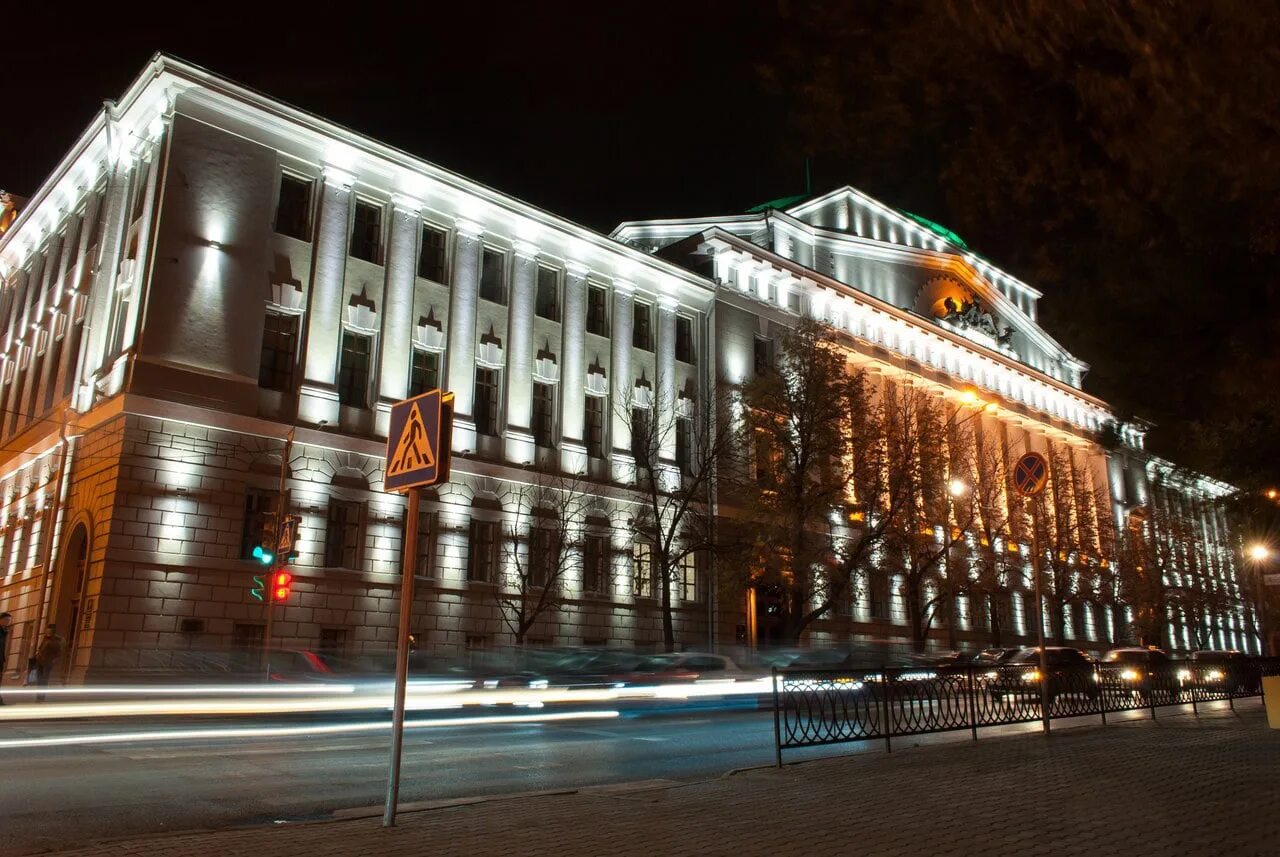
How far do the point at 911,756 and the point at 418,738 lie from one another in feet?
25.2

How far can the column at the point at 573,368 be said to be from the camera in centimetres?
3641

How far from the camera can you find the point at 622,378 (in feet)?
128

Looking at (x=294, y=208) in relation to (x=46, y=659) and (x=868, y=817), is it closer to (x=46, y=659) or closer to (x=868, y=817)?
(x=46, y=659)

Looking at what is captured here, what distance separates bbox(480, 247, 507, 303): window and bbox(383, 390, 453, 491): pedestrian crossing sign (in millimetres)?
27711

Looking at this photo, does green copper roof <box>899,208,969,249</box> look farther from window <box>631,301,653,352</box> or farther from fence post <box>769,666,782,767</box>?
fence post <box>769,666,782,767</box>

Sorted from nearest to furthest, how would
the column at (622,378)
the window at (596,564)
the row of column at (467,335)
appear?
the row of column at (467,335), the window at (596,564), the column at (622,378)

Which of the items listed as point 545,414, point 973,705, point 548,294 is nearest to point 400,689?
point 973,705

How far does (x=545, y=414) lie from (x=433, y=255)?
6953 millimetres

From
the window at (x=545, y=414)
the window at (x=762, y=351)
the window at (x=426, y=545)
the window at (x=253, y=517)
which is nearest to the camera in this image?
the window at (x=253, y=517)

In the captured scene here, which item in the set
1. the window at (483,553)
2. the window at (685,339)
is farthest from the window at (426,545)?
the window at (685,339)

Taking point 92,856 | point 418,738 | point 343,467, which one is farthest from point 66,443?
point 92,856

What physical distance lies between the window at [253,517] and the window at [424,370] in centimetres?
636

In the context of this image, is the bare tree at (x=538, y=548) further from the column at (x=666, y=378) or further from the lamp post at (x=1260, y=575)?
the lamp post at (x=1260, y=575)

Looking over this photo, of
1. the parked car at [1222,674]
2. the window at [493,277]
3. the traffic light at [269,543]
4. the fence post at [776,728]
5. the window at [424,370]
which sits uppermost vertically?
the window at [493,277]
